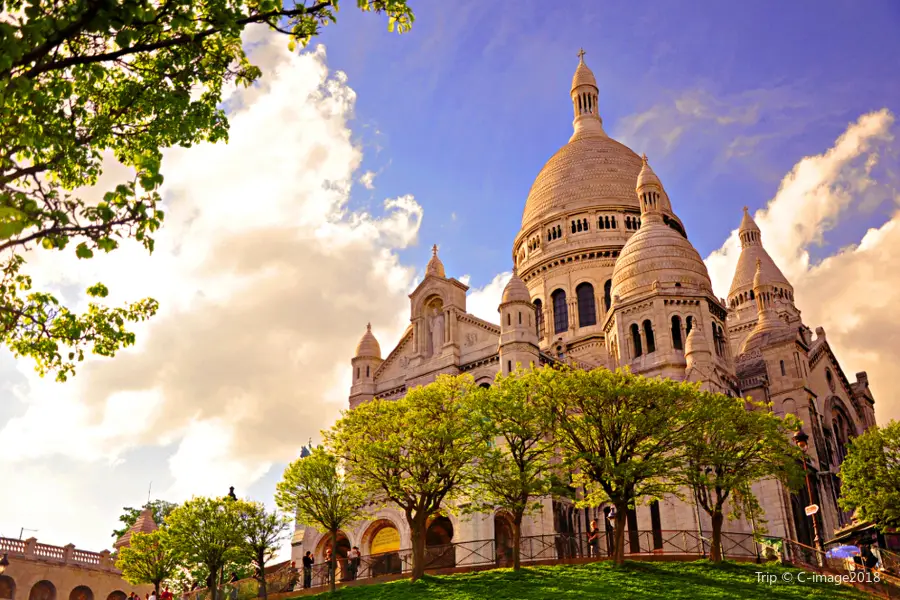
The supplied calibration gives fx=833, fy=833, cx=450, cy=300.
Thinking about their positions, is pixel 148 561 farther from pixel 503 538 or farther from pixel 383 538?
pixel 503 538

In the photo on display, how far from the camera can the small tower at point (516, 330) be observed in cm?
4547

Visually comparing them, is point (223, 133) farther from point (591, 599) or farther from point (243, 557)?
point (243, 557)

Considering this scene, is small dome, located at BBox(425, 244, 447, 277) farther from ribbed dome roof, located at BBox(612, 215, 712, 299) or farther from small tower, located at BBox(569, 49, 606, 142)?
small tower, located at BBox(569, 49, 606, 142)

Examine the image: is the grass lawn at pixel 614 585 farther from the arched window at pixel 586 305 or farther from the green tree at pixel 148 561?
the arched window at pixel 586 305

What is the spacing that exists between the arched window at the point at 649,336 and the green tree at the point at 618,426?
15.6 m

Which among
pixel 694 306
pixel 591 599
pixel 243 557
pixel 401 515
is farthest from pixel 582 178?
pixel 591 599

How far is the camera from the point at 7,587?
1747 inches

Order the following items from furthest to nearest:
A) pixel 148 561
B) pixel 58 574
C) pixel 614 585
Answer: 1. pixel 58 574
2. pixel 148 561
3. pixel 614 585

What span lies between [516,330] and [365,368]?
1212 cm

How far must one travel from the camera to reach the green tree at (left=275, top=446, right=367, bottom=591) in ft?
117

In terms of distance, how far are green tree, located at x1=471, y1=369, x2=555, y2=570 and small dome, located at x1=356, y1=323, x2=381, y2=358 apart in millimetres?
21033

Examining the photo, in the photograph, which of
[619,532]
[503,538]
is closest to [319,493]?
[503,538]

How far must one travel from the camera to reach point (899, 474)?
38719mm

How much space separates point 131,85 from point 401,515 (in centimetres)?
3287
